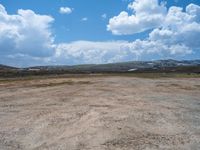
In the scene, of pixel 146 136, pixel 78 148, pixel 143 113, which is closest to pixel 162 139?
pixel 146 136

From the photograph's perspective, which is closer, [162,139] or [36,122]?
[162,139]

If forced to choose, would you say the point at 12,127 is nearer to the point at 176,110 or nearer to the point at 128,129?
the point at 128,129

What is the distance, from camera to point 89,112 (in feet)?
66.0

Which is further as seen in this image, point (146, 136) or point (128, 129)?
point (128, 129)

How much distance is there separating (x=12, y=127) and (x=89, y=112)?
5252 mm

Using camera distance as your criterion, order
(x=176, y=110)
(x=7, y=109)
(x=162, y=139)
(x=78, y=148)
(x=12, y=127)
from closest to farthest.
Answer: (x=78, y=148) < (x=162, y=139) < (x=12, y=127) < (x=176, y=110) < (x=7, y=109)

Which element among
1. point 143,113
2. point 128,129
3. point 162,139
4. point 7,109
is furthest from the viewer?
point 7,109

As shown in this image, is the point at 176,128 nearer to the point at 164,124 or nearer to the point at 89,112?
the point at 164,124

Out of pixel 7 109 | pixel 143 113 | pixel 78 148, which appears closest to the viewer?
pixel 78 148

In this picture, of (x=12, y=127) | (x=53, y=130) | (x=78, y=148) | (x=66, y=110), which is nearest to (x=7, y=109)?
(x=66, y=110)

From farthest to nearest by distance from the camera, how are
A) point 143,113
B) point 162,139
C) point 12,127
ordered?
point 143,113 < point 12,127 < point 162,139

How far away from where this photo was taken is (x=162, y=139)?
14.0m

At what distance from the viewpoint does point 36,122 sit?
705 inches

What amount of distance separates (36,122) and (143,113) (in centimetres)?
664
